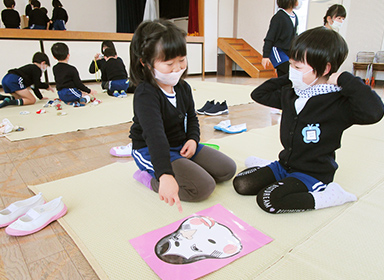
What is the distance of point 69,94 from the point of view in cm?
309

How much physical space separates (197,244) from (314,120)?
0.59 m

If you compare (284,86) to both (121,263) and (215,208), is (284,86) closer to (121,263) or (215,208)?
(215,208)

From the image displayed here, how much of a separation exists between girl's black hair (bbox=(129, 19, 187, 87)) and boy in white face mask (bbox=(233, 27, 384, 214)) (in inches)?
15.8

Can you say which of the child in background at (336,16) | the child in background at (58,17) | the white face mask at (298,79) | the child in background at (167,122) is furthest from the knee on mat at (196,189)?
the child in background at (58,17)

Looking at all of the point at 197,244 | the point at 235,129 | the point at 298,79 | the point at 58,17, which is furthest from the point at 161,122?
the point at 58,17

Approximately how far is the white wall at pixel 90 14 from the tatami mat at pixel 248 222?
6.98m

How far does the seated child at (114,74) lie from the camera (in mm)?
3602

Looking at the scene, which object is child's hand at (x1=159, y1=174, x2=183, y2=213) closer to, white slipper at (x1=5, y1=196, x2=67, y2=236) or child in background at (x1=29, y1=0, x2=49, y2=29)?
white slipper at (x1=5, y1=196, x2=67, y2=236)

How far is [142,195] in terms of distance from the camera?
1142 mm

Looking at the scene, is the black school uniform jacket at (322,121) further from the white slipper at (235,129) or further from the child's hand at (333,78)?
the white slipper at (235,129)

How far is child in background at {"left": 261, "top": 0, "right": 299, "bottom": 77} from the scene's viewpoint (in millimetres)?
2255

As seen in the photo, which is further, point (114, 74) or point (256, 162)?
point (114, 74)

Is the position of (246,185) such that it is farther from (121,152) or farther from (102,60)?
(102,60)

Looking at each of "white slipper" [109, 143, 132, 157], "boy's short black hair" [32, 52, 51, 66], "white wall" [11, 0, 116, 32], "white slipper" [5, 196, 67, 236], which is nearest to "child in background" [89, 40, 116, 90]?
"boy's short black hair" [32, 52, 51, 66]
